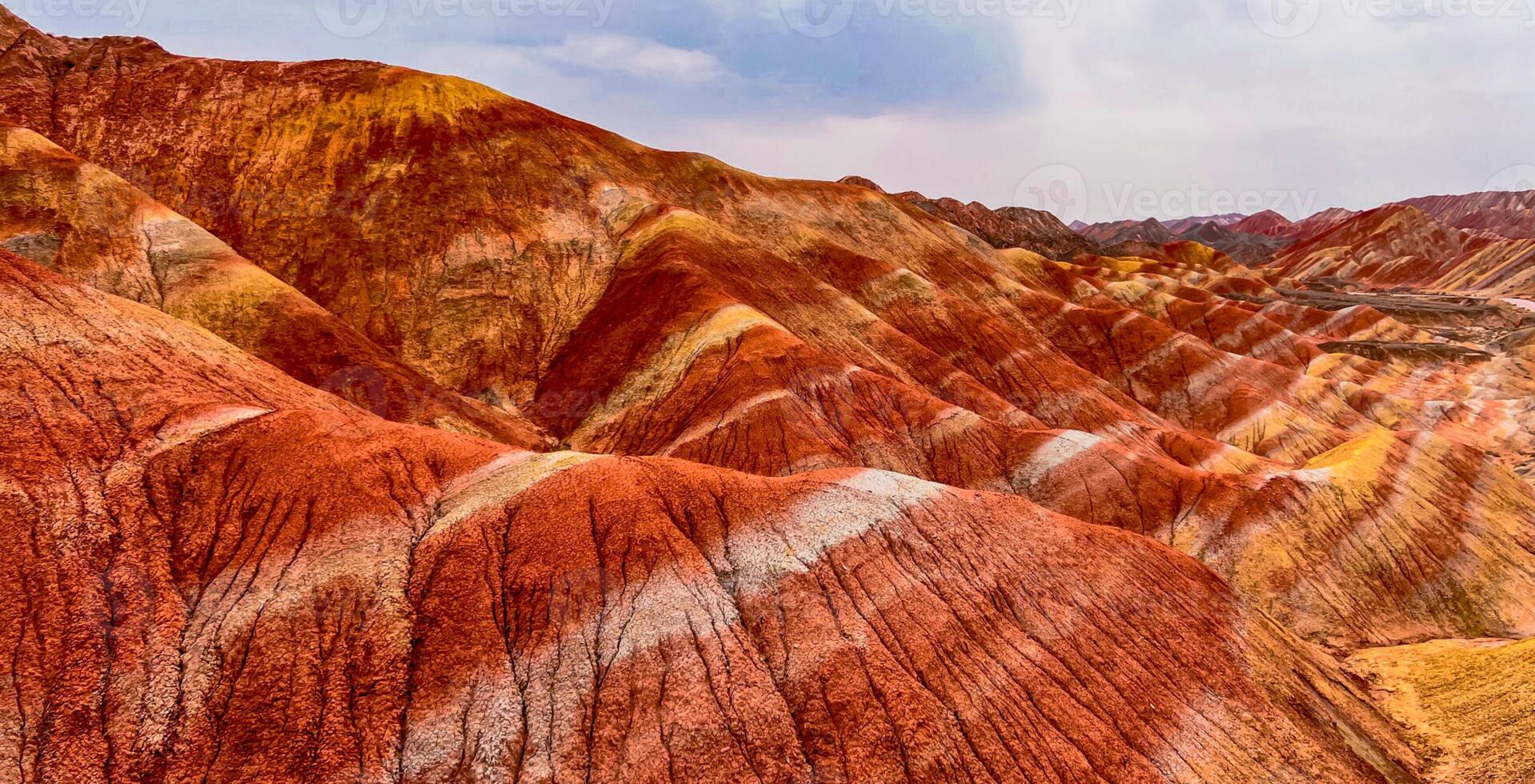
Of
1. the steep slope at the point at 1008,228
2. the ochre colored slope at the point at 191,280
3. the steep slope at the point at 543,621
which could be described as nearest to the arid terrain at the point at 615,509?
the steep slope at the point at 543,621

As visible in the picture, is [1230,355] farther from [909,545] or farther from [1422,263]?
[1422,263]

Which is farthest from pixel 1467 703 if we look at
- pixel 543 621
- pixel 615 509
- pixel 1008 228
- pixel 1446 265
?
pixel 1446 265

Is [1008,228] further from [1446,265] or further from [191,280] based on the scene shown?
[191,280]

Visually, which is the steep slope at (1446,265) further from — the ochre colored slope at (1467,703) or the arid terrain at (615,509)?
the ochre colored slope at (1467,703)

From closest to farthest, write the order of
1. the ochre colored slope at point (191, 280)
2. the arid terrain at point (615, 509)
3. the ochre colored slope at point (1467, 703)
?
the arid terrain at point (615, 509), the ochre colored slope at point (1467, 703), the ochre colored slope at point (191, 280)

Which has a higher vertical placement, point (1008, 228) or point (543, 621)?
point (1008, 228)

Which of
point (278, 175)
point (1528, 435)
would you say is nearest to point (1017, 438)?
point (1528, 435)
